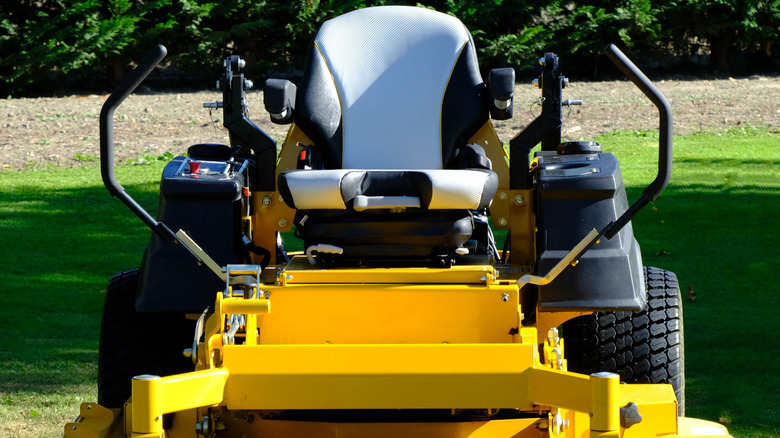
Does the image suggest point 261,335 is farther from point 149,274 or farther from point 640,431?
point 640,431

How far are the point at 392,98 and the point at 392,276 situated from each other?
102cm

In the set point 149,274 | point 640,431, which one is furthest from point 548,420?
point 149,274

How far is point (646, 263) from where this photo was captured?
7.52m

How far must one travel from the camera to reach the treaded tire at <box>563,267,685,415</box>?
408 centimetres

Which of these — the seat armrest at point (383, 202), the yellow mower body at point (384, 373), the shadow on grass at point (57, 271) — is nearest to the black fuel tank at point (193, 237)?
the yellow mower body at point (384, 373)

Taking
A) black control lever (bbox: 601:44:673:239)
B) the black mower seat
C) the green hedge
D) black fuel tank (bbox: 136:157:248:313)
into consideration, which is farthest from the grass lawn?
the green hedge

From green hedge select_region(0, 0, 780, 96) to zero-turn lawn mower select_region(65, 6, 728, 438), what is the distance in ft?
38.0

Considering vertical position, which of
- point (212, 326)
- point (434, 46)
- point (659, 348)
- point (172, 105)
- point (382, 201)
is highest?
point (434, 46)

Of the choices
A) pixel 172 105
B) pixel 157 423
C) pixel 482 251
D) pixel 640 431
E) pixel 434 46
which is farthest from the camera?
pixel 172 105

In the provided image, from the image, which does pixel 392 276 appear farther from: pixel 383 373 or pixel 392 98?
pixel 392 98

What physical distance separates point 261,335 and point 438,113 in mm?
1204

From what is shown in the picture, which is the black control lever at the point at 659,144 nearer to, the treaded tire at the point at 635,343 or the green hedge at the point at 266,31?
the treaded tire at the point at 635,343

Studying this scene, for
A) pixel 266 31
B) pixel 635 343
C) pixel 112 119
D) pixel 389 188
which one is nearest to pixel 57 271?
pixel 112 119

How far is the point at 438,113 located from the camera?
4.37m
